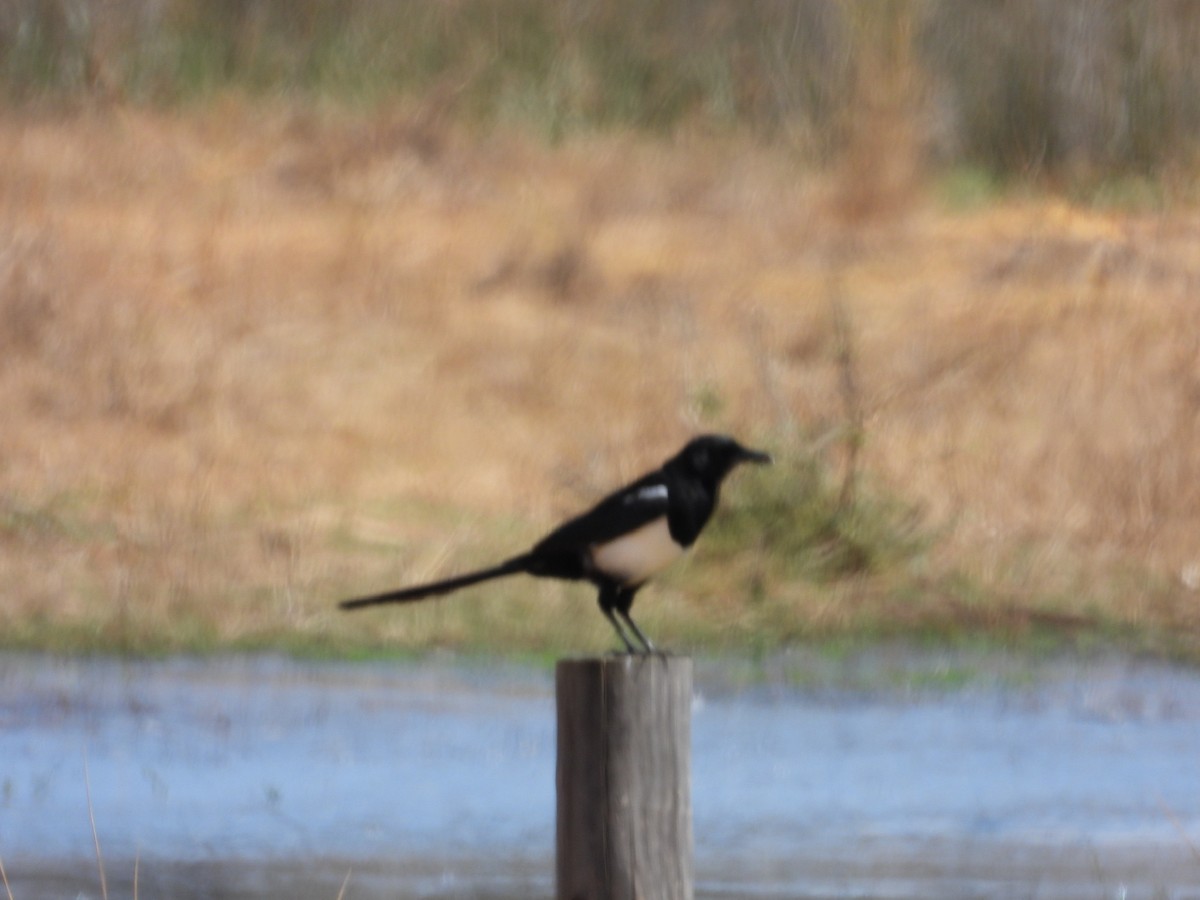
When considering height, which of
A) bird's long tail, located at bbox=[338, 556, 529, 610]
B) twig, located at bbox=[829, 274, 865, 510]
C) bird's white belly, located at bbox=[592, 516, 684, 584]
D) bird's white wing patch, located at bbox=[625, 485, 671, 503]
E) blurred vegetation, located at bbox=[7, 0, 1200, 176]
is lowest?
bird's long tail, located at bbox=[338, 556, 529, 610]

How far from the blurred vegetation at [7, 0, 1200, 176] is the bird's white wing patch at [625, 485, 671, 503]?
811 centimetres

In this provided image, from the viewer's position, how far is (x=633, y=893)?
12.0ft

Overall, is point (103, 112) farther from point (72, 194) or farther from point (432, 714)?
point (432, 714)

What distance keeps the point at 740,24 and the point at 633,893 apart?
10.4 m

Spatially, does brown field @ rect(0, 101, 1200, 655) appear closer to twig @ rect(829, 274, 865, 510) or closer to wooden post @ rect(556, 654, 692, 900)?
twig @ rect(829, 274, 865, 510)

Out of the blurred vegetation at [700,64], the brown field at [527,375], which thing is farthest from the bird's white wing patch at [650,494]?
the blurred vegetation at [700,64]

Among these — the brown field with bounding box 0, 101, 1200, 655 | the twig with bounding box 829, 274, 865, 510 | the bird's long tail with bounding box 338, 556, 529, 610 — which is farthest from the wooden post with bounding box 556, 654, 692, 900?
the twig with bounding box 829, 274, 865, 510

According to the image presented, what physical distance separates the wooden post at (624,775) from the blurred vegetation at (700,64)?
9.29 metres

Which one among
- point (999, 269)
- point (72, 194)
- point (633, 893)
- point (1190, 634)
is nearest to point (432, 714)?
point (1190, 634)

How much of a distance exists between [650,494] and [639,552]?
118mm

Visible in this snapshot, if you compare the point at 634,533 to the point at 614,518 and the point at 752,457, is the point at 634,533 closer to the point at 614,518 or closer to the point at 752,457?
the point at 614,518

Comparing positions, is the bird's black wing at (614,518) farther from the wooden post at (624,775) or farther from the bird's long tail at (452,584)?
the wooden post at (624,775)

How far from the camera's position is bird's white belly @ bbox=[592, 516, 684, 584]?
477 cm

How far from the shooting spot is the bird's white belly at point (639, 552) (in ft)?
15.6
